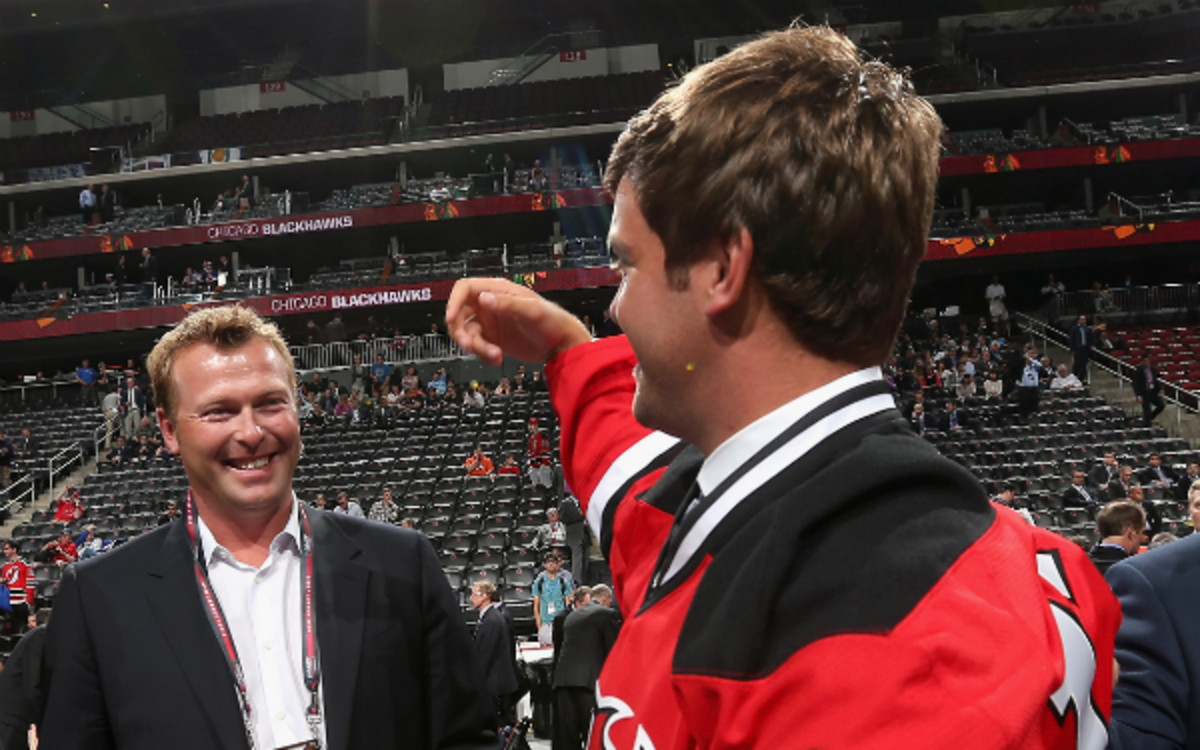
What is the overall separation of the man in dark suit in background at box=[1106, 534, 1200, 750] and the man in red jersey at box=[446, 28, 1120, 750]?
0.85m

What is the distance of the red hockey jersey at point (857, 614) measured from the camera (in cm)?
78

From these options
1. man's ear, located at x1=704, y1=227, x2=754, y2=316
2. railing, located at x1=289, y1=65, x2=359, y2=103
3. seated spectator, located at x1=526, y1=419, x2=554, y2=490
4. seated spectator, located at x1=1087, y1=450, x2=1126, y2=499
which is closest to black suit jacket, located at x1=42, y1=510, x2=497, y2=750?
man's ear, located at x1=704, y1=227, x2=754, y2=316

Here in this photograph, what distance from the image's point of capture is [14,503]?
19234 mm

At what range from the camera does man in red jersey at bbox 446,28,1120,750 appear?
2.62 feet

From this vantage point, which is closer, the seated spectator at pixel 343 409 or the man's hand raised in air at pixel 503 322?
the man's hand raised in air at pixel 503 322

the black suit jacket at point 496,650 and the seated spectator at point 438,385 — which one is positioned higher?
the seated spectator at point 438,385

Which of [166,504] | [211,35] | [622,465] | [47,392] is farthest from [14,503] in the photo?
[622,465]

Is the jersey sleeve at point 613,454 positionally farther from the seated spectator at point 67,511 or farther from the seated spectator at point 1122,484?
the seated spectator at point 67,511

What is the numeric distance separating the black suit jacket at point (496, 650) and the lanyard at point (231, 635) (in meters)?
5.83

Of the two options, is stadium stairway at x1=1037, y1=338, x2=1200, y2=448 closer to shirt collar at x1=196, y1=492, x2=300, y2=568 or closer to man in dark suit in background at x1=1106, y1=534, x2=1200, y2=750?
man in dark suit in background at x1=1106, y1=534, x2=1200, y2=750

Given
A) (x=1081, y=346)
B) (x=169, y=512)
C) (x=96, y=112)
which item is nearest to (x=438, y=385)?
(x=169, y=512)

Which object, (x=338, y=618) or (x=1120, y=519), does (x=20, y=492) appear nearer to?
(x=1120, y=519)

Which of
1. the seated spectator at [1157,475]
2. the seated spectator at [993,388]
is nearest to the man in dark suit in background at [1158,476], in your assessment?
the seated spectator at [1157,475]

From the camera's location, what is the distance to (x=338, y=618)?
2123 millimetres
